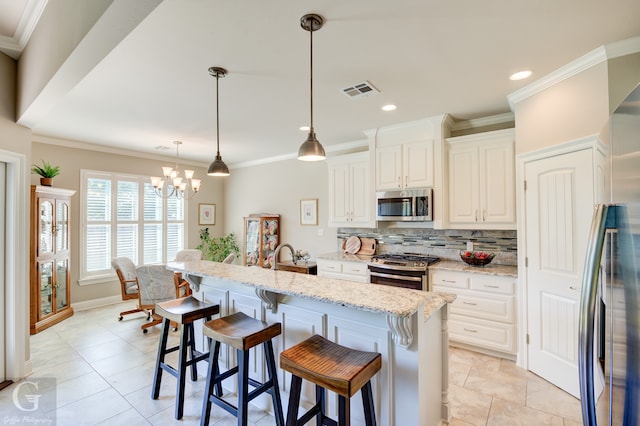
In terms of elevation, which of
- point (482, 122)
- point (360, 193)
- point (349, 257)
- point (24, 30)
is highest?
point (24, 30)

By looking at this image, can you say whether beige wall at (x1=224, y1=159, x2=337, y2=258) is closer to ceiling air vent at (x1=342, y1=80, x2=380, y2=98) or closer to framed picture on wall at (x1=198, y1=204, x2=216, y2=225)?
framed picture on wall at (x1=198, y1=204, x2=216, y2=225)

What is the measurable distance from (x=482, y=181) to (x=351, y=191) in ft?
5.60

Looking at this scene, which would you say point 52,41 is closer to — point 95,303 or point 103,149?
point 103,149

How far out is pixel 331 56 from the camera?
2.23m

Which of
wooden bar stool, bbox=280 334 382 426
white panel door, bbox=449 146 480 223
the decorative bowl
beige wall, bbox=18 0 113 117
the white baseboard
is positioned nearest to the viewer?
wooden bar stool, bbox=280 334 382 426

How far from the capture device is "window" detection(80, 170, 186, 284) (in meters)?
4.88

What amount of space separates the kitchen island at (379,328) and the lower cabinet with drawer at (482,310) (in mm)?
1344

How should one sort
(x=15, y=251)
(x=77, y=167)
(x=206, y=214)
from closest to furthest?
(x=15, y=251) < (x=77, y=167) < (x=206, y=214)

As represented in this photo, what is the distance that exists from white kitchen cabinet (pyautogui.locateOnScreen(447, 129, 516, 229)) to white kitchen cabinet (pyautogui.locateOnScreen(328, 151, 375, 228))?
1.09 m

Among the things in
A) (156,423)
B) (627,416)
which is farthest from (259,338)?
(627,416)

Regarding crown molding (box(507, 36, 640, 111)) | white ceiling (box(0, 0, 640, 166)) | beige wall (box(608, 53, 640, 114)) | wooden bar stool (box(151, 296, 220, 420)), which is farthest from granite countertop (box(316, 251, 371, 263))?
beige wall (box(608, 53, 640, 114))

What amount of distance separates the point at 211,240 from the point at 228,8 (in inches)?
211

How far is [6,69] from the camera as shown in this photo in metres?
2.62

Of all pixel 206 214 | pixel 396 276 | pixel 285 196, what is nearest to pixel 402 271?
pixel 396 276
